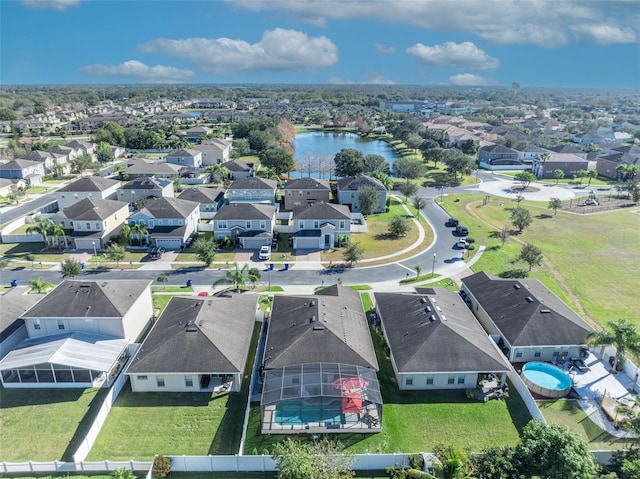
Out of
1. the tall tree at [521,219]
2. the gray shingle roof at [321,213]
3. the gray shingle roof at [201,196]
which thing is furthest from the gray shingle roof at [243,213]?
the tall tree at [521,219]

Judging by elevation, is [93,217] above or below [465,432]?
above

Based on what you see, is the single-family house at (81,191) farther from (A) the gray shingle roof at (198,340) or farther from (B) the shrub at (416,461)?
(B) the shrub at (416,461)

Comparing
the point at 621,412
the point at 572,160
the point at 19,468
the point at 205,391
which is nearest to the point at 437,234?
the point at 621,412

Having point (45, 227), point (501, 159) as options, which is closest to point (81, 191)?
point (45, 227)

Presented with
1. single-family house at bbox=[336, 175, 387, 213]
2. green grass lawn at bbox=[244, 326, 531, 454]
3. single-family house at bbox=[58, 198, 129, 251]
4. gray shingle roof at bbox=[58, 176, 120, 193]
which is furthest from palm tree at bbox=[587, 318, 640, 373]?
gray shingle roof at bbox=[58, 176, 120, 193]

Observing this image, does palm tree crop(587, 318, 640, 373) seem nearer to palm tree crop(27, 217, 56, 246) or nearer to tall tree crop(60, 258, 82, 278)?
tall tree crop(60, 258, 82, 278)

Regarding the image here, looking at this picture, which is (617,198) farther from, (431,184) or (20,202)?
(20,202)
